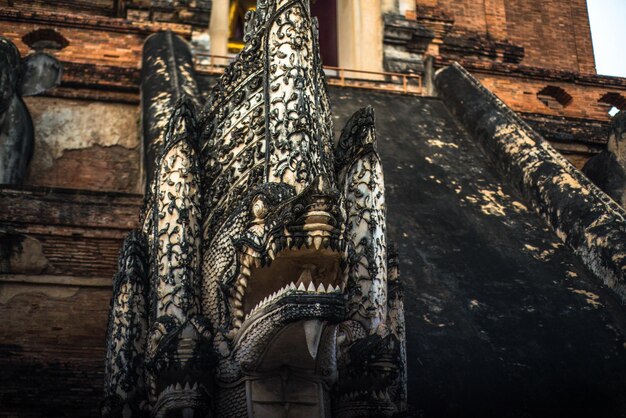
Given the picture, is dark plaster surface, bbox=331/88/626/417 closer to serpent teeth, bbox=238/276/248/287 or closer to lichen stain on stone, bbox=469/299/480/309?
lichen stain on stone, bbox=469/299/480/309

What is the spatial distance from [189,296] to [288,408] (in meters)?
0.73

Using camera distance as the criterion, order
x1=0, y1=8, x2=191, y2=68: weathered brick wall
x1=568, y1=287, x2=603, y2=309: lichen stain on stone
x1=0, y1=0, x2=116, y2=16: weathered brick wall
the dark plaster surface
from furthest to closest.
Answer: x1=0, y1=0, x2=116, y2=16: weathered brick wall, x1=0, y1=8, x2=191, y2=68: weathered brick wall, x1=568, y1=287, x2=603, y2=309: lichen stain on stone, the dark plaster surface

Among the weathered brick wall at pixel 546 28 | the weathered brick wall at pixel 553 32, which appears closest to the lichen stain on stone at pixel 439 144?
the weathered brick wall at pixel 546 28

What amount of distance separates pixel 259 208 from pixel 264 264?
30 cm

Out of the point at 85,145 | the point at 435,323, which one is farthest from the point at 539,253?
the point at 85,145

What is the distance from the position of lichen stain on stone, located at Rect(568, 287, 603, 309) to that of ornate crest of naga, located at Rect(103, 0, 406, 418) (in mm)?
2665

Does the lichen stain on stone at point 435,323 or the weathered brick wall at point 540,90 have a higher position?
the weathered brick wall at point 540,90

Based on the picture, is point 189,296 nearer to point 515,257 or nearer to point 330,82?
point 515,257

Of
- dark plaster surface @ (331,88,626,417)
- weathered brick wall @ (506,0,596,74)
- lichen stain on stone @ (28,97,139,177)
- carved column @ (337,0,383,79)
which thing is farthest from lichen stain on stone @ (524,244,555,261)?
weathered brick wall @ (506,0,596,74)

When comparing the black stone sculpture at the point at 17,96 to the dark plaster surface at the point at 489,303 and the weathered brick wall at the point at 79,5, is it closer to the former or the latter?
the dark plaster surface at the point at 489,303

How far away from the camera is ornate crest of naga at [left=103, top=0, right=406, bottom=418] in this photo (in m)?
5.12

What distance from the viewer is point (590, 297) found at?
27.2 ft

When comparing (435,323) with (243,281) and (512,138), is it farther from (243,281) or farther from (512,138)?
(512,138)

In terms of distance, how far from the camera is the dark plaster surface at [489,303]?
23.5 ft
